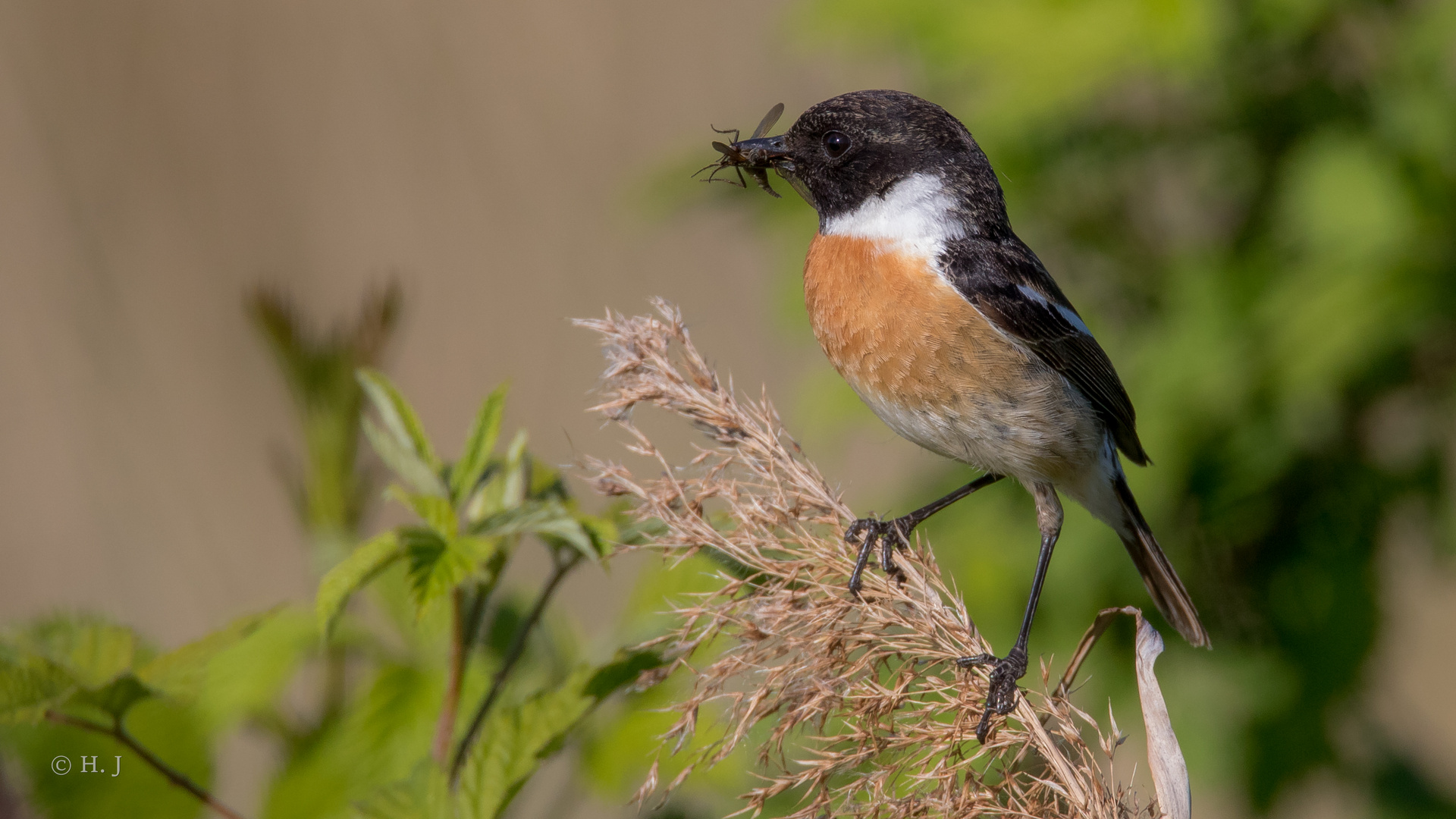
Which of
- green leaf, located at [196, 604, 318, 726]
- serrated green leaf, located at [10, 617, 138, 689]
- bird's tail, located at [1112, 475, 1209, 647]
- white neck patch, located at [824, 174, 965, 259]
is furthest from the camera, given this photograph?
bird's tail, located at [1112, 475, 1209, 647]

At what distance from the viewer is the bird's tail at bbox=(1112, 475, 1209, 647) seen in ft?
8.33

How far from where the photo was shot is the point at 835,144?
239 cm

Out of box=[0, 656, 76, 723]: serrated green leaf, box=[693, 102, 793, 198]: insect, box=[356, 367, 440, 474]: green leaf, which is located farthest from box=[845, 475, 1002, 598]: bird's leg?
box=[0, 656, 76, 723]: serrated green leaf

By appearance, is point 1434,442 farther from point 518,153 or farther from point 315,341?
point 518,153

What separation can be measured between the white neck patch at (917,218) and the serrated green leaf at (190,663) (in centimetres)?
144

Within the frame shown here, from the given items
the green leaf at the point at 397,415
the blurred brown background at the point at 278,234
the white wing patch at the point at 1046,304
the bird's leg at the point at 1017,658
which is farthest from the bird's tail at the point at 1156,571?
the blurred brown background at the point at 278,234

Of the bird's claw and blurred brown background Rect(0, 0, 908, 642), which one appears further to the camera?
blurred brown background Rect(0, 0, 908, 642)

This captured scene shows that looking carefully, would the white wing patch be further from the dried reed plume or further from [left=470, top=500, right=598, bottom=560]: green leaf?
[left=470, top=500, right=598, bottom=560]: green leaf

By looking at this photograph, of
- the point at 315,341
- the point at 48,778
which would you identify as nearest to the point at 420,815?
the point at 48,778

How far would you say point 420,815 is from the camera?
4.21 feet

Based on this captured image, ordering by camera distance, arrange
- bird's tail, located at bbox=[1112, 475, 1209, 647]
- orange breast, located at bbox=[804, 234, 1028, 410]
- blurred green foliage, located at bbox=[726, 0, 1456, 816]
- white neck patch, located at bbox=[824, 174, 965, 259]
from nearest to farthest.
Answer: orange breast, located at bbox=[804, 234, 1028, 410]
white neck patch, located at bbox=[824, 174, 965, 259]
bird's tail, located at bbox=[1112, 475, 1209, 647]
blurred green foliage, located at bbox=[726, 0, 1456, 816]

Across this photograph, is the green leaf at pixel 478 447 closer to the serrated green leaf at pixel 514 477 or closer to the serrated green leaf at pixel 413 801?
the serrated green leaf at pixel 514 477

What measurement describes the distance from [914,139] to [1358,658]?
7.29ft

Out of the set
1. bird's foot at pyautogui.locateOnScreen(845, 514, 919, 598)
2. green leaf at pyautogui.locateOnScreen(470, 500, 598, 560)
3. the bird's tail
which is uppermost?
green leaf at pyautogui.locateOnScreen(470, 500, 598, 560)
